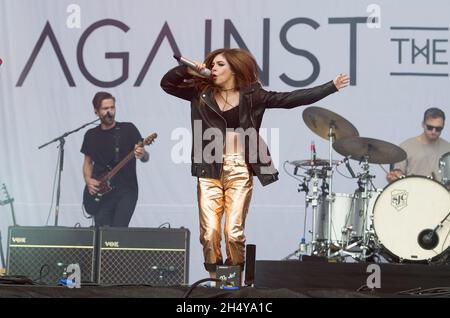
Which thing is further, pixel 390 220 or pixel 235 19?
pixel 235 19

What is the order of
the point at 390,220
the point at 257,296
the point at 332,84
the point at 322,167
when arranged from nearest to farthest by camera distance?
1. the point at 257,296
2. the point at 332,84
3. the point at 390,220
4. the point at 322,167

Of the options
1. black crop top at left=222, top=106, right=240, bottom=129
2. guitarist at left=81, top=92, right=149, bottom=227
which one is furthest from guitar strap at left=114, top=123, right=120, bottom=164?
black crop top at left=222, top=106, right=240, bottom=129

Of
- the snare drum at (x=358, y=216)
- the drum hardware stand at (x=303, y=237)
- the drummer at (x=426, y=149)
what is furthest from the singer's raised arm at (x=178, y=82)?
the drummer at (x=426, y=149)

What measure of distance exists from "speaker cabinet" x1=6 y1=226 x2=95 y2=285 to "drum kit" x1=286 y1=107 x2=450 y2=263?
87.5 inches

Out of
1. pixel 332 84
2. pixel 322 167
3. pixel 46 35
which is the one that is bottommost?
pixel 322 167

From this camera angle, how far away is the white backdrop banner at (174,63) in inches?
335

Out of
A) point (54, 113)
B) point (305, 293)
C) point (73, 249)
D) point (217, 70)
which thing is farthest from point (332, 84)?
point (54, 113)

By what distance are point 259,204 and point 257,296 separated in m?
5.59

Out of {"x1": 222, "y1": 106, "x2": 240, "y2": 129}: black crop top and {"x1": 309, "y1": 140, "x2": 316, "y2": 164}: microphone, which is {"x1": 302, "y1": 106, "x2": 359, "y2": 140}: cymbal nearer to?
{"x1": 309, "y1": 140, "x2": 316, "y2": 164}: microphone

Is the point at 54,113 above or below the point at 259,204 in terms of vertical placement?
above

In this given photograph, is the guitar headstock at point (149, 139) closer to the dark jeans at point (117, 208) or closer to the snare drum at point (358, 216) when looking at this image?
the dark jeans at point (117, 208)

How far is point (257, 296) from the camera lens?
2.86 meters

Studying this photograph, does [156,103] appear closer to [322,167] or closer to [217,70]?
[322,167]

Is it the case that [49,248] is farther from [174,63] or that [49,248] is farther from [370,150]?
[370,150]
